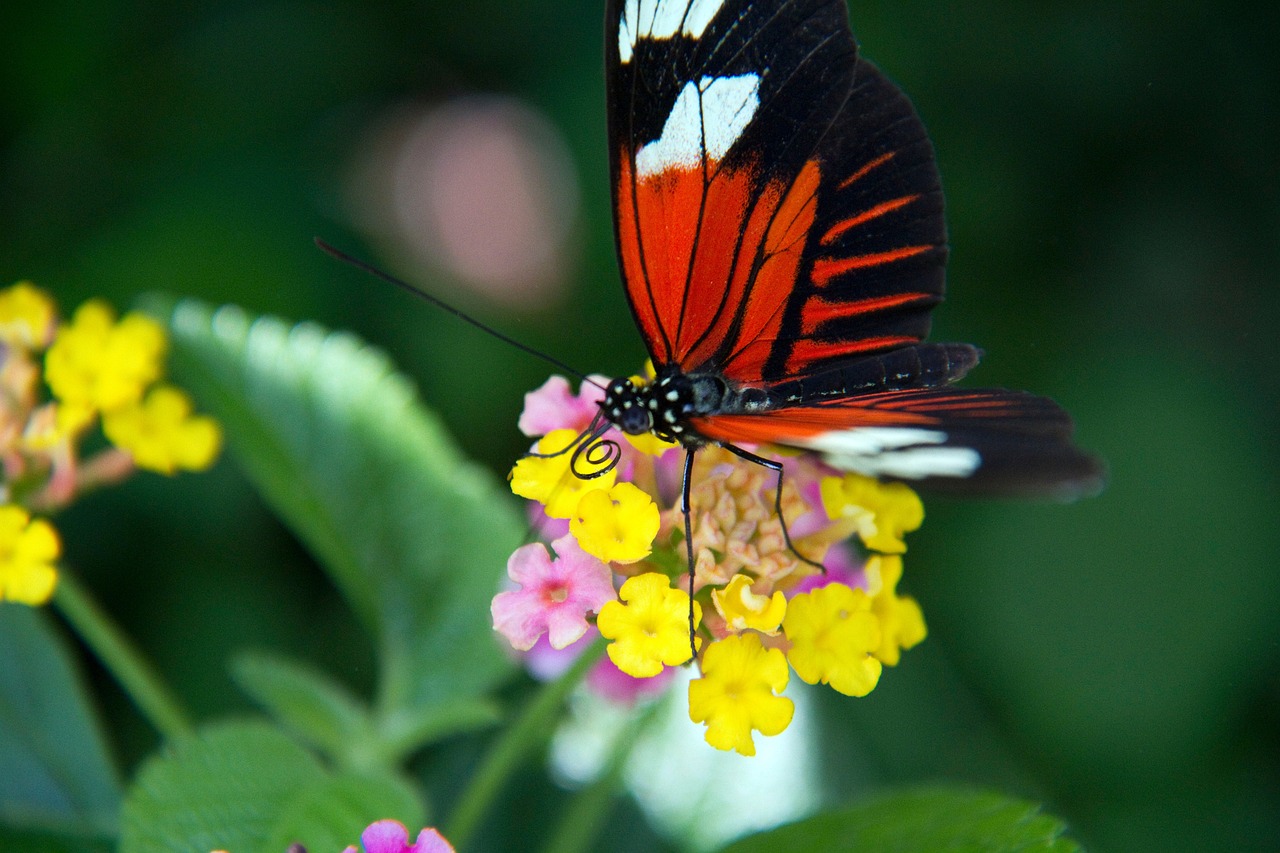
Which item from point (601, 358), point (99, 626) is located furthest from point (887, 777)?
point (99, 626)

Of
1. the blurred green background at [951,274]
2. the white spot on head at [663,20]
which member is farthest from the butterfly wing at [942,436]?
the blurred green background at [951,274]

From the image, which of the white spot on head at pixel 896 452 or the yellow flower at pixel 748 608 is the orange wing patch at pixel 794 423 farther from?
the yellow flower at pixel 748 608

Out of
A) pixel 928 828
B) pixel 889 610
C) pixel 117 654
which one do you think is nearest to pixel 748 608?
pixel 889 610

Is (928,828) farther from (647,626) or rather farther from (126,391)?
(126,391)

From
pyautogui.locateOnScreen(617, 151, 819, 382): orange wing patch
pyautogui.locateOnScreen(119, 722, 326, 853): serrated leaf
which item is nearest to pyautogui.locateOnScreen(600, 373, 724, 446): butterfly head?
pyautogui.locateOnScreen(617, 151, 819, 382): orange wing patch

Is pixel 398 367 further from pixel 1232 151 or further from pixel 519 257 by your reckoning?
pixel 1232 151

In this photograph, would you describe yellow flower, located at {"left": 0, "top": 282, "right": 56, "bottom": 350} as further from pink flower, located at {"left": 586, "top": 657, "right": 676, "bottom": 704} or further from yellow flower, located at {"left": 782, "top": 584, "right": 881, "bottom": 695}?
yellow flower, located at {"left": 782, "top": 584, "right": 881, "bottom": 695}
